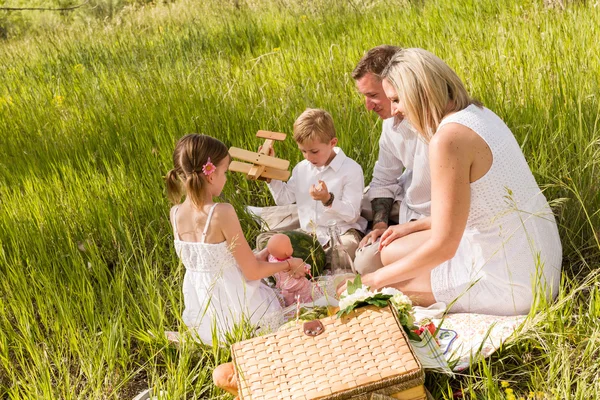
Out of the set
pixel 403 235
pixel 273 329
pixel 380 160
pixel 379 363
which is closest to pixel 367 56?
pixel 380 160

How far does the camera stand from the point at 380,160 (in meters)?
3.87

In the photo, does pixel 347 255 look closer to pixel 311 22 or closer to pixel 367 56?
pixel 367 56

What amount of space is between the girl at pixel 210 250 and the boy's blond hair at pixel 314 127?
0.64m

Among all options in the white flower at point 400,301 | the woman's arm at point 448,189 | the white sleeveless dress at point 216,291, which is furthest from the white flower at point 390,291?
the white sleeveless dress at point 216,291

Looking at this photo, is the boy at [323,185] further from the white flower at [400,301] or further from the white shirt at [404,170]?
the white flower at [400,301]

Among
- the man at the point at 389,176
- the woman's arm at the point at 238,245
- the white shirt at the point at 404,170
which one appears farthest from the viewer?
the white shirt at the point at 404,170

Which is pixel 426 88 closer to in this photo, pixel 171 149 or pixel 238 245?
pixel 238 245

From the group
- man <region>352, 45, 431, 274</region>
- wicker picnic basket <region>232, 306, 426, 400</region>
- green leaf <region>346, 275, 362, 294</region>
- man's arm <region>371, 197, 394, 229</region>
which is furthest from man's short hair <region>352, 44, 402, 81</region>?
wicker picnic basket <region>232, 306, 426, 400</region>

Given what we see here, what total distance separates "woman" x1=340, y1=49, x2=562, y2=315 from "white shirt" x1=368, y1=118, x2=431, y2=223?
25.3 inches

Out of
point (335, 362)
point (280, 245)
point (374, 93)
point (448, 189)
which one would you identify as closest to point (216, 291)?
point (280, 245)

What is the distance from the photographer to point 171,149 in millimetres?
4344

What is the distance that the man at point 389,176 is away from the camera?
11.2 ft

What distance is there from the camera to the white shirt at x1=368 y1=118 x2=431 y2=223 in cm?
354

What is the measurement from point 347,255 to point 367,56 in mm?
1106
